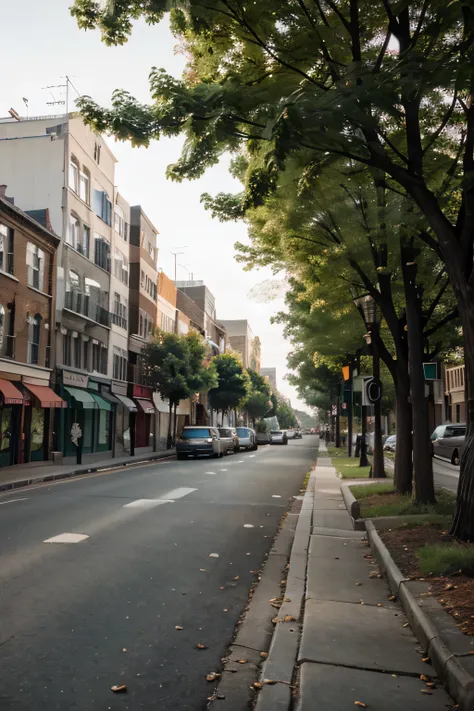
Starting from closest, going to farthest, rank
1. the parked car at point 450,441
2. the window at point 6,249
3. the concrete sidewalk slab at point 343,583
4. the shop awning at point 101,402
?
the concrete sidewalk slab at point 343,583, the window at point 6,249, the parked car at point 450,441, the shop awning at point 101,402

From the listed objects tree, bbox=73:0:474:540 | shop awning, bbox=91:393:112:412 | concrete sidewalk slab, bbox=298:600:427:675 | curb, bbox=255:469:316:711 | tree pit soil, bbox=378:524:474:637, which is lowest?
curb, bbox=255:469:316:711

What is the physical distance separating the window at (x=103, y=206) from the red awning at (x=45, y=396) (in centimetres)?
1278

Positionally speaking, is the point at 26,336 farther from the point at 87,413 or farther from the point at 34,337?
the point at 87,413

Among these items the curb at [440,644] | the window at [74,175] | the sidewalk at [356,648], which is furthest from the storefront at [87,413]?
the curb at [440,644]

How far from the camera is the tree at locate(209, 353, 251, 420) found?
6962cm

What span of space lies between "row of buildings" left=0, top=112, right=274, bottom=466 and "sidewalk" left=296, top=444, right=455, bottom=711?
65.8 ft

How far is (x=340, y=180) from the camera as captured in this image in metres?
12.5

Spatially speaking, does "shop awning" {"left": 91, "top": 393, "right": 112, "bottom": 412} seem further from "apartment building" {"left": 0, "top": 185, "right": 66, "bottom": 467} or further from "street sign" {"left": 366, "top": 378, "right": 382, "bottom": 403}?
"street sign" {"left": 366, "top": 378, "right": 382, "bottom": 403}

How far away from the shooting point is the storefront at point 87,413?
110ft

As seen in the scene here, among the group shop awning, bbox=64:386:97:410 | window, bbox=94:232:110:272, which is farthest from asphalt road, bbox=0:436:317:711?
window, bbox=94:232:110:272

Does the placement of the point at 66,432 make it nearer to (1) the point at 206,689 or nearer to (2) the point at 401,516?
(2) the point at 401,516

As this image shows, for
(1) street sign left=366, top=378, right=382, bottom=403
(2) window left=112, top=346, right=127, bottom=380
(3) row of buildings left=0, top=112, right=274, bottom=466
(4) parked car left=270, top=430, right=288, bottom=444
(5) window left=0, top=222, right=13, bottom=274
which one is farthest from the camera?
(4) parked car left=270, top=430, right=288, bottom=444

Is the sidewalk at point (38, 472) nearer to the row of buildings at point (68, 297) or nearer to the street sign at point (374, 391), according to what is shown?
the row of buildings at point (68, 297)

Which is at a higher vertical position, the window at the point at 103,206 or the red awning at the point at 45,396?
the window at the point at 103,206
